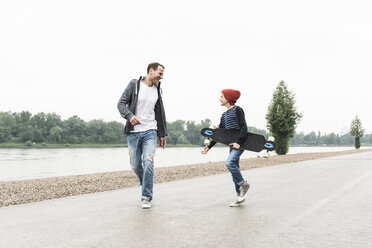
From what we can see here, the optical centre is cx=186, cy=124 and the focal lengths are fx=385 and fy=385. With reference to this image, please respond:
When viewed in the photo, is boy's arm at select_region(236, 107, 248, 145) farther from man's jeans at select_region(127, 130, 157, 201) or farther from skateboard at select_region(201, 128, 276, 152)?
man's jeans at select_region(127, 130, 157, 201)

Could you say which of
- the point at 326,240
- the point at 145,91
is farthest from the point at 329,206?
the point at 145,91

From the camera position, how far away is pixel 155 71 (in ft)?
A: 19.0

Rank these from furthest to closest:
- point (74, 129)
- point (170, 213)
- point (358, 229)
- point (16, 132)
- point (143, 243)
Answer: point (74, 129) < point (16, 132) < point (170, 213) < point (358, 229) < point (143, 243)

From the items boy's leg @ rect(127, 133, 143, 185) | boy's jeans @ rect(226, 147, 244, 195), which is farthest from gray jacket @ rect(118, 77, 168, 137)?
boy's jeans @ rect(226, 147, 244, 195)

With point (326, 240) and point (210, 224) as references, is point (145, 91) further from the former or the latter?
point (326, 240)

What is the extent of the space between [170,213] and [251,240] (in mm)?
1708

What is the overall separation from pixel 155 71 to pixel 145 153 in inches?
48.9

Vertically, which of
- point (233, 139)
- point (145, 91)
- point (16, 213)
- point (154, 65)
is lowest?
point (16, 213)

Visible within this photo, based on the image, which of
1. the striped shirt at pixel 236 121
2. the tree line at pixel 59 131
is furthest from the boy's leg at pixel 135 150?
the tree line at pixel 59 131

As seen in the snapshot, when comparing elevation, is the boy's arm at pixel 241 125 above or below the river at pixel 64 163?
above

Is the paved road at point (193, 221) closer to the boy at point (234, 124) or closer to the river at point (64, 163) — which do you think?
the boy at point (234, 124)

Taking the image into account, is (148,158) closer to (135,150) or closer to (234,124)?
(135,150)

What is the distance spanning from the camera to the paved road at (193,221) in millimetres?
3766

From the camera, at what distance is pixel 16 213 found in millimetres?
5348
